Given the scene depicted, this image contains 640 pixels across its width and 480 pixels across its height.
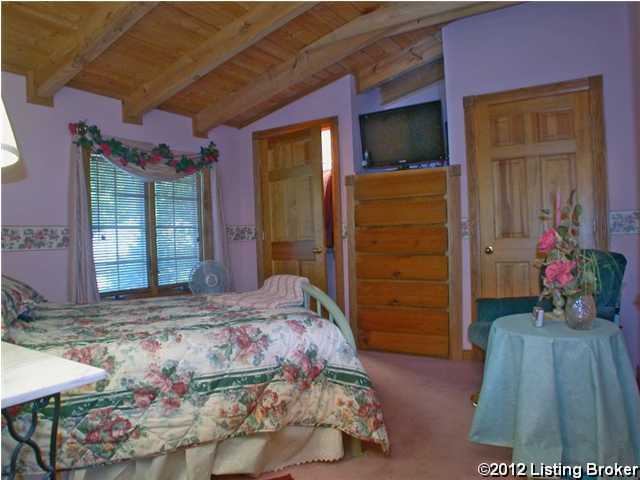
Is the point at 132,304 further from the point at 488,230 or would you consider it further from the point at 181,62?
the point at 488,230

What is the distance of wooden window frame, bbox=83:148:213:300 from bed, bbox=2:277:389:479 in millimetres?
1611

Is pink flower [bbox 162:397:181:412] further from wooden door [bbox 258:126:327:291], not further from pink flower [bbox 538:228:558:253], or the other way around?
wooden door [bbox 258:126:327:291]

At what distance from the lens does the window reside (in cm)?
362

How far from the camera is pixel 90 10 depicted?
105 inches

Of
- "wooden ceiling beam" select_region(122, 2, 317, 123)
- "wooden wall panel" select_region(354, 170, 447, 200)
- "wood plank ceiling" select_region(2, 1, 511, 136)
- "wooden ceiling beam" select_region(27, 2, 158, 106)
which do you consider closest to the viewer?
"wooden ceiling beam" select_region(27, 2, 158, 106)

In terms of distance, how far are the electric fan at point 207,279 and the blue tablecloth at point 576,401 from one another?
2294mm

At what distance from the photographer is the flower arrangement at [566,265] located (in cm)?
192

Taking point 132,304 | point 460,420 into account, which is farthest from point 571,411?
point 132,304

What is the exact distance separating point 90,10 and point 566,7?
3260 millimetres

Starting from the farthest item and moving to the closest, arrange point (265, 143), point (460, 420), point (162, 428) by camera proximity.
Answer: point (265, 143)
point (460, 420)
point (162, 428)

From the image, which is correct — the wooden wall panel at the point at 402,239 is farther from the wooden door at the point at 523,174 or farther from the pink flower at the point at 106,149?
the pink flower at the point at 106,149

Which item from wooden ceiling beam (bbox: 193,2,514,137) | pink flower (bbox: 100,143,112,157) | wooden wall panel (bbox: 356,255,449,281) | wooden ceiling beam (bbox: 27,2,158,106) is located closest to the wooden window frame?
pink flower (bbox: 100,143,112,157)

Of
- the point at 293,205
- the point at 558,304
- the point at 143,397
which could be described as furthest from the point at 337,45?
the point at 143,397

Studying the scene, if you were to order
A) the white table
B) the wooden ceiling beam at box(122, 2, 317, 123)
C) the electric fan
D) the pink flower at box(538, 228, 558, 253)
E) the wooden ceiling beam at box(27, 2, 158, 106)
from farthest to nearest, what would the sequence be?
the electric fan → the wooden ceiling beam at box(122, 2, 317, 123) → the wooden ceiling beam at box(27, 2, 158, 106) → the pink flower at box(538, 228, 558, 253) → the white table
